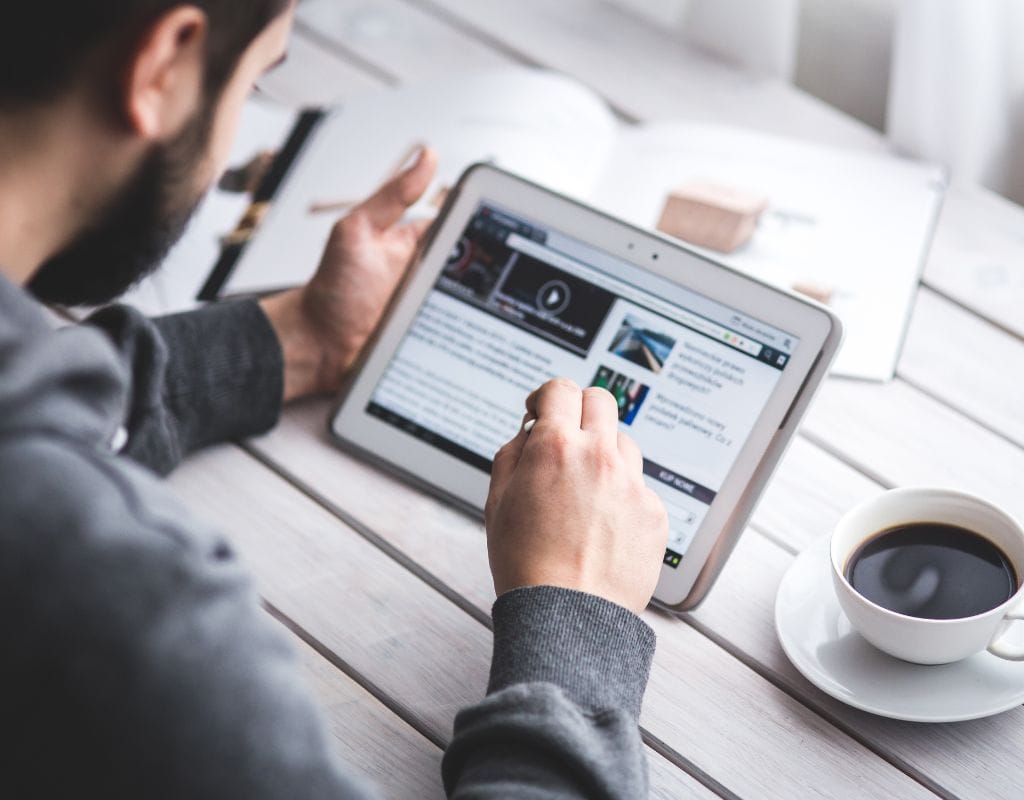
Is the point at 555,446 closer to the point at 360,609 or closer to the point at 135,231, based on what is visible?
the point at 360,609

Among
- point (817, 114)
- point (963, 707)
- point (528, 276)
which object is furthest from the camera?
point (817, 114)

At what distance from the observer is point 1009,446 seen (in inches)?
34.5

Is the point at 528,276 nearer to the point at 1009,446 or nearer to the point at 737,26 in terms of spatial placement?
the point at 1009,446

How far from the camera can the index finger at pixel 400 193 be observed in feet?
3.09

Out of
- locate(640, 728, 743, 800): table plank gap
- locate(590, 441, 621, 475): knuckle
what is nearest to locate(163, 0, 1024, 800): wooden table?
locate(640, 728, 743, 800): table plank gap

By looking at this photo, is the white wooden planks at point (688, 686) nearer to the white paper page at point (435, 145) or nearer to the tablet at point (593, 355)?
the tablet at point (593, 355)

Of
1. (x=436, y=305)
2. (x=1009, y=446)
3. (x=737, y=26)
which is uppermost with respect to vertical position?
(x=737, y=26)

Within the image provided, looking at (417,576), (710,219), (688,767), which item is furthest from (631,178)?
(688,767)

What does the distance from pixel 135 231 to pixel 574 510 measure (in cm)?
29

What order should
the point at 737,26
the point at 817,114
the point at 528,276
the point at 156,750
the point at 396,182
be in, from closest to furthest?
1. the point at 156,750
2. the point at 528,276
3. the point at 396,182
4. the point at 817,114
5. the point at 737,26

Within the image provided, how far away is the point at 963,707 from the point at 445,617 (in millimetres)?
314

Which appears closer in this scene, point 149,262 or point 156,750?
point 156,750

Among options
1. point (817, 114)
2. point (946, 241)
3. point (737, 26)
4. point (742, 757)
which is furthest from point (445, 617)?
point (737, 26)

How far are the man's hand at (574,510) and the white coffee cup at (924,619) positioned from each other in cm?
11
